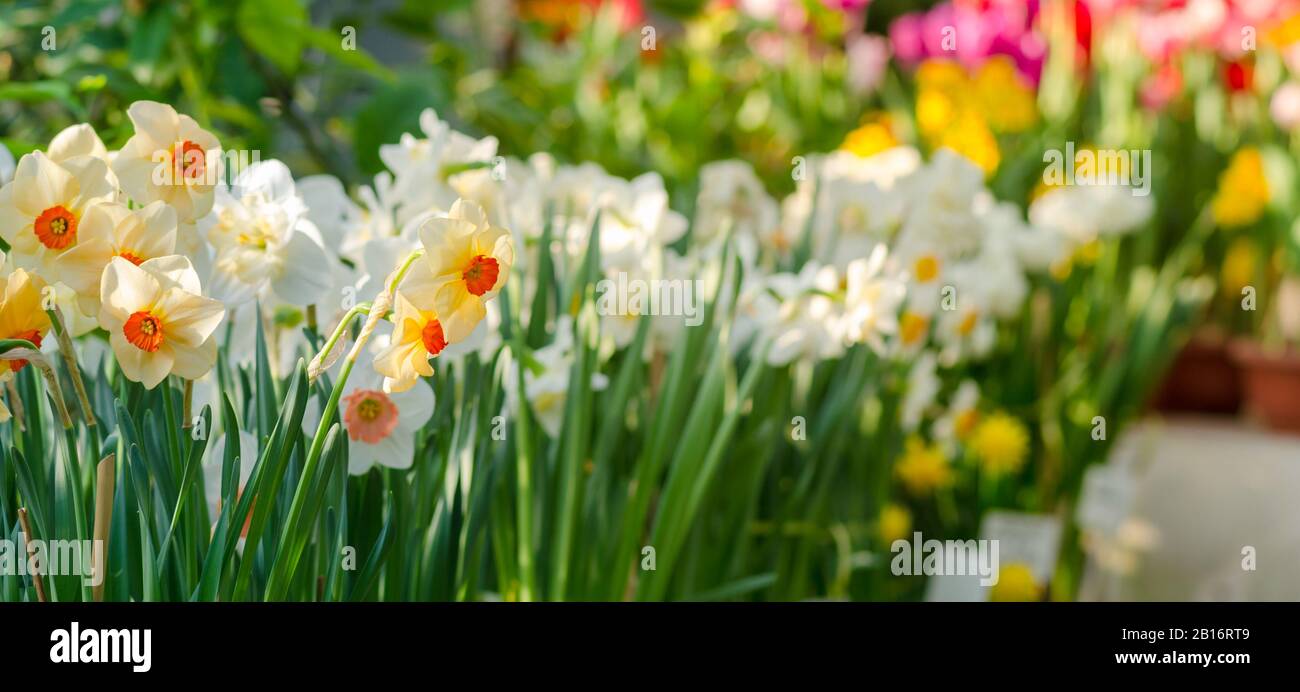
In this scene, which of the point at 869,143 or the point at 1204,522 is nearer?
the point at 869,143

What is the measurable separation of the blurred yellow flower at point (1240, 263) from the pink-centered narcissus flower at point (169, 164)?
1634 millimetres

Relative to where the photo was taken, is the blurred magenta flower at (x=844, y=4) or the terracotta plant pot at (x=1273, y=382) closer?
the terracotta plant pot at (x=1273, y=382)

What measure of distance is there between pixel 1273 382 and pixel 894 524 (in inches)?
33.1

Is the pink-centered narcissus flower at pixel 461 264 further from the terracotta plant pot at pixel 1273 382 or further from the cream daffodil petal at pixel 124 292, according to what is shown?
the terracotta plant pot at pixel 1273 382

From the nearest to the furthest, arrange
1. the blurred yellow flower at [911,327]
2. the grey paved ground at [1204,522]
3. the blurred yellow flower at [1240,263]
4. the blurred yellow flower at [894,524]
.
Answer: the blurred yellow flower at [911,327] → the blurred yellow flower at [894,524] → the grey paved ground at [1204,522] → the blurred yellow flower at [1240,263]

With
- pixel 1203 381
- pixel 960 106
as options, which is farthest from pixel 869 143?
pixel 1203 381

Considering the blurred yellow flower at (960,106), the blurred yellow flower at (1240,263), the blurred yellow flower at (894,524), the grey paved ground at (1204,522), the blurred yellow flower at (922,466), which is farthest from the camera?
the blurred yellow flower at (1240,263)

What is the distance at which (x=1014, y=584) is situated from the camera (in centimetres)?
120

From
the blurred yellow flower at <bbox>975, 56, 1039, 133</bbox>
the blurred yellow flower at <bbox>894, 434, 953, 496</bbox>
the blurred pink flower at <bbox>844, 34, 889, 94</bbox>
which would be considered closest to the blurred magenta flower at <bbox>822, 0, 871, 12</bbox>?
the blurred pink flower at <bbox>844, 34, 889, 94</bbox>

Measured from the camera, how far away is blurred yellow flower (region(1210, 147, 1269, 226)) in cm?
164

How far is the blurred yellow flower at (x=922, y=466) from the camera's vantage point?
123 centimetres

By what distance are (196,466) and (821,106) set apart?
1490mm
